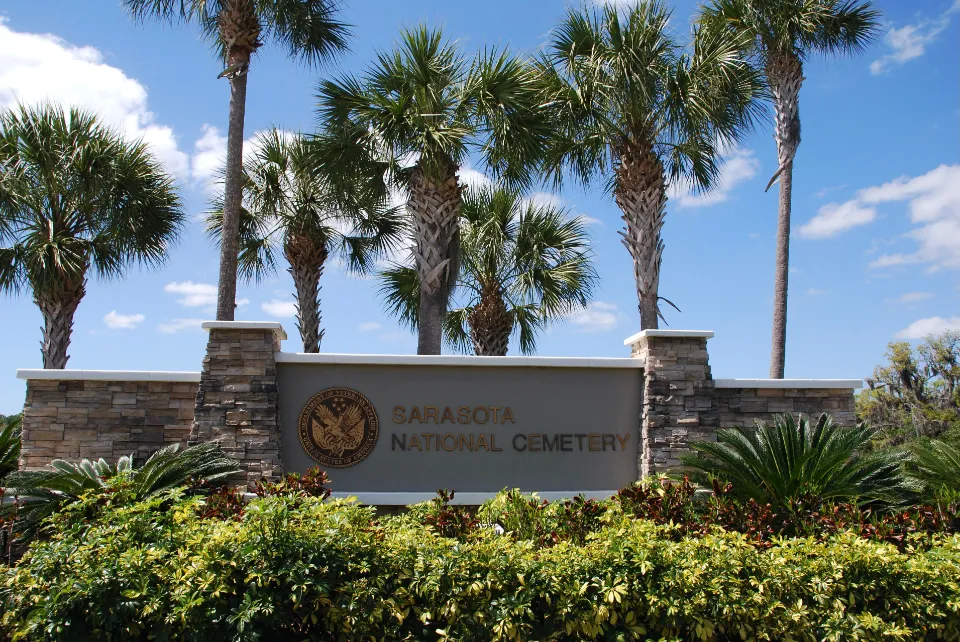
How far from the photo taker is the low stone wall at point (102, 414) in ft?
31.4

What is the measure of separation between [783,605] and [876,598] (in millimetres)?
789

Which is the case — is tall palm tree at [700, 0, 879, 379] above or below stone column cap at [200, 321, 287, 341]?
above

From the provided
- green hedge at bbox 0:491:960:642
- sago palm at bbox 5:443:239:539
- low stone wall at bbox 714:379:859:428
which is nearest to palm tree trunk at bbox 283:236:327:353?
sago palm at bbox 5:443:239:539

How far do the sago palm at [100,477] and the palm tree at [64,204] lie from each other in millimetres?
7284

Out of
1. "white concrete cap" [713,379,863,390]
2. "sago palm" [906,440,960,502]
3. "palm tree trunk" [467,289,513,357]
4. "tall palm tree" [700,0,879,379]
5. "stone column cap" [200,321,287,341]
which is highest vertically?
"tall palm tree" [700,0,879,379]

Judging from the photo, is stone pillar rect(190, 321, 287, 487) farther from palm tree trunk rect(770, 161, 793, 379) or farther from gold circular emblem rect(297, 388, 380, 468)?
palm tree trunk rect(770, 161, 793, 379)

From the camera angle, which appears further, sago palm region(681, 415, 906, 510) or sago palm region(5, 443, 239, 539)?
sago palm region(5, 443, 239, 539)

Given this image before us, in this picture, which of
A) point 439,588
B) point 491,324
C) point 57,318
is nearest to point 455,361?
point 439,588

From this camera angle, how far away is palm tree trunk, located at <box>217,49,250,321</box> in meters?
12.4

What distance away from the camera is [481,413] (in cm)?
990

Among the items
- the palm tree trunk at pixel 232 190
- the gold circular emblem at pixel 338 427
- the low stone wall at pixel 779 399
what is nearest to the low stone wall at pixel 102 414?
the gold circular emblem at pixel 338 427

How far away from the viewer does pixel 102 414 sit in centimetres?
966

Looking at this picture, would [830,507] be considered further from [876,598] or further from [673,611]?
[673,611]

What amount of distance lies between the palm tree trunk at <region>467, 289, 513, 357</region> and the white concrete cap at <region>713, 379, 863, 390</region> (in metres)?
7.62
